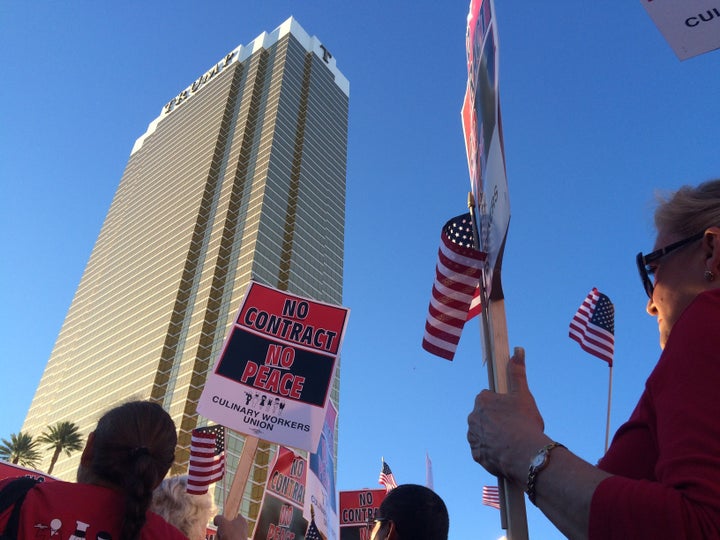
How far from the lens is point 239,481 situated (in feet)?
16.2

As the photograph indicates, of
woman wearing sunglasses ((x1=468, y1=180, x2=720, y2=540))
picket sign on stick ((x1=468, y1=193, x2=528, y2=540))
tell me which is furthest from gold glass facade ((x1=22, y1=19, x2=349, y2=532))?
woman wearing sunglasses ((x1=468, y1=180, x2=720, y2=540))

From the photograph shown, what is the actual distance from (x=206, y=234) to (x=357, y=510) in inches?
2957

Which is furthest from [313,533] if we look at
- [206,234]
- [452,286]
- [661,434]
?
[206,234]

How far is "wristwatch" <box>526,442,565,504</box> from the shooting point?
1.41 metres

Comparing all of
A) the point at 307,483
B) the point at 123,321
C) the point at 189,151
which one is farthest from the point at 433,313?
the point at 189,151

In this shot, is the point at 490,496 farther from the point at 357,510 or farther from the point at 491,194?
the point at 491,194

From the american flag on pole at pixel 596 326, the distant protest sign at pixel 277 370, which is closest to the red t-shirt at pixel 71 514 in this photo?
the distant protest sign at pixel 277 370

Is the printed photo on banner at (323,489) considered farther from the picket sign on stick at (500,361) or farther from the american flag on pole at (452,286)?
the picket sign on stick at (500,361)

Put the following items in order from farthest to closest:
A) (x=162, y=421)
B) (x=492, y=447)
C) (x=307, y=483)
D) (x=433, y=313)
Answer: (x=307, y=483)
(x=433, y=313)
(x=162, y=421)
(x=492, y=447)

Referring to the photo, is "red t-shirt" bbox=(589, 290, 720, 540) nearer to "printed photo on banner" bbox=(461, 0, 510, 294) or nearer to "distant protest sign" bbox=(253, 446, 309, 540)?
"printed photo on banner" bbox=(461, 0, 510, 294)

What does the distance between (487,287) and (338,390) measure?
73.5 m

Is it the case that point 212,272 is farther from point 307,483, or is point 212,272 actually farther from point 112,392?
point 307,483

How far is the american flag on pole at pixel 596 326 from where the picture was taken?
10711 mm

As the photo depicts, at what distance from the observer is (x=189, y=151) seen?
3757 inches
